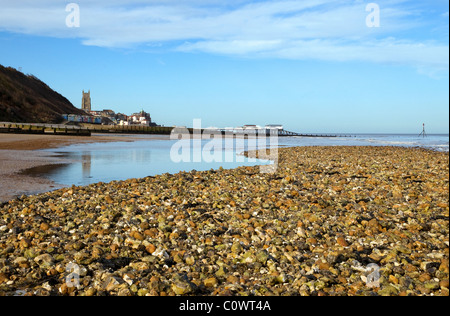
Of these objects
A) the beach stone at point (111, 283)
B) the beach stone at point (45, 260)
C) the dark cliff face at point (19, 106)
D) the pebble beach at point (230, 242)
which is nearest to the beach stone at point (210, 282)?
the pebble beach at point (230, 242)

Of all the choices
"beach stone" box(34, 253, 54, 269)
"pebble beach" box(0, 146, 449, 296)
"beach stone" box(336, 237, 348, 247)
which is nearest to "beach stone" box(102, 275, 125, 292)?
"pebble beach" box(0, 146, 449, 296)

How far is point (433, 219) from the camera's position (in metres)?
8.26

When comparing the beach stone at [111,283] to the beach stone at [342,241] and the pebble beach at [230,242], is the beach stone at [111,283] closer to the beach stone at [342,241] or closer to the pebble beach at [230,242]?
the pebble beach at [230,242]

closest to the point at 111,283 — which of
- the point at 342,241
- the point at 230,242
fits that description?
the point at 230,242

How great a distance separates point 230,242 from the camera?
22.9 feet

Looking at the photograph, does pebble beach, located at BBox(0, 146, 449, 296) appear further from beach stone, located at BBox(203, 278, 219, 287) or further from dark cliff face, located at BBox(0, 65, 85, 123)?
dark cliff face, located at BBox(0, 65, 85, 123)

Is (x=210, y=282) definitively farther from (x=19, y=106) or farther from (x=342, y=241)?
(x=19, y=106)

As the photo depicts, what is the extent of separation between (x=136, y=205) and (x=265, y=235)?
156 inches

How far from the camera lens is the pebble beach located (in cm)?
536

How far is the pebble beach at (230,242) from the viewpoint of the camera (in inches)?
211

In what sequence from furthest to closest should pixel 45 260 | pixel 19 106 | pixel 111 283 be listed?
pixel 19 106
pixel 45 260
pixel 111 283

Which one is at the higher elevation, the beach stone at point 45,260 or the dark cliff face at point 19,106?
the dark cliff face at point 19,106
